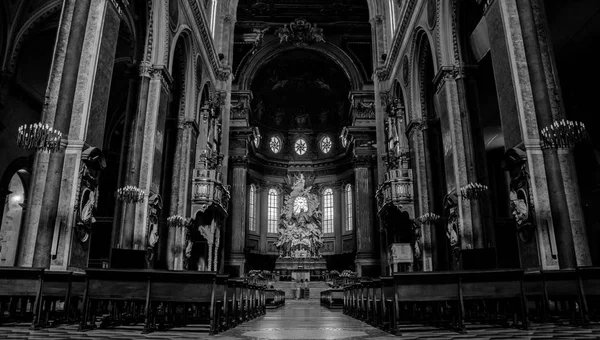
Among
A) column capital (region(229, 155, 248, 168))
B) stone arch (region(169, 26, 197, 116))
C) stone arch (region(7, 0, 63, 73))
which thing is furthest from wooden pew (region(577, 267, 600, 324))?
column capital (region(229, 155, 248, 168))

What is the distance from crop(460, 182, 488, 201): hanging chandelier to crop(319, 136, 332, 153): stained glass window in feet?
79.2

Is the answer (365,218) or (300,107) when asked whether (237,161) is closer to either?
(365,218)

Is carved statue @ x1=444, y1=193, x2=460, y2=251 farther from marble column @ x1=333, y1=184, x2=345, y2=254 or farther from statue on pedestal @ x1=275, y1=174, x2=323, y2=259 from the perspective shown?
marble column @ x1=333, y1=184, x2=345, y2=254

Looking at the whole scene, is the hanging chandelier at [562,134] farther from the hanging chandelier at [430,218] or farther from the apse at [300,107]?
the apse at [300,107]

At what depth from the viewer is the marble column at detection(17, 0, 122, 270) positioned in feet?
24.7

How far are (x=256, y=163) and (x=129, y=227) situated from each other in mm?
22066

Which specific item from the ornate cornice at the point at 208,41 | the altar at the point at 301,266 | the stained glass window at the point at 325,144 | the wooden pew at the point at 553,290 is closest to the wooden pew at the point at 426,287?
the wooden pew at the point at 553,290

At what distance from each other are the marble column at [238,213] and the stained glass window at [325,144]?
31.3ft

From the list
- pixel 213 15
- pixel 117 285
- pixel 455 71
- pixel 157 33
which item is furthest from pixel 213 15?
pixel 117 285

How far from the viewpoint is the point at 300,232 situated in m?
30.0

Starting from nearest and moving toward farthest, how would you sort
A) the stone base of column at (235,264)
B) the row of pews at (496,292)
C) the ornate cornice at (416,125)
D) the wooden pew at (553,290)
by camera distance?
1. the row of pews at (496,292)
2. the wooden pew at (553,290)
3. the ornate cornice at (416,125)
4. the stone base of column at (235,264)

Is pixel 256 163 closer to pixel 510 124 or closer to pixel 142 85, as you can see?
pixel 142 85

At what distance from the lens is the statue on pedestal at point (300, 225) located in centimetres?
2934

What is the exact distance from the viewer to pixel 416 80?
1619 centimetres
